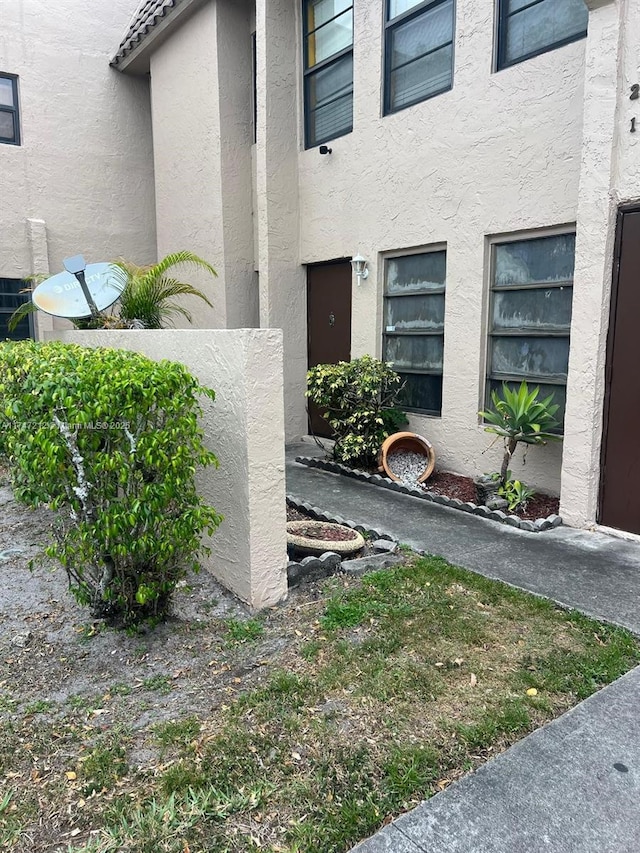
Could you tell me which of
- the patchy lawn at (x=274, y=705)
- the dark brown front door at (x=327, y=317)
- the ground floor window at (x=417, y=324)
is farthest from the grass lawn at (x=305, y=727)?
the dark brown front door at (x=327, y=317)

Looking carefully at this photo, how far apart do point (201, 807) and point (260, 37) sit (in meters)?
9.02

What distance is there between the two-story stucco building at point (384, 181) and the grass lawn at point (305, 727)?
219 centimetres

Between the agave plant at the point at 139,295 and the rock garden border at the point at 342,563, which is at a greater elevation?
the agave plant at the point at 139,295

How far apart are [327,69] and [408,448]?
5246 mm

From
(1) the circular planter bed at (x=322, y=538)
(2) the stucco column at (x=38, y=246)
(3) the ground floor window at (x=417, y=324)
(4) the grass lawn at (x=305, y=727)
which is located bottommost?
(4) the grass lawn at (x=305, y=727)

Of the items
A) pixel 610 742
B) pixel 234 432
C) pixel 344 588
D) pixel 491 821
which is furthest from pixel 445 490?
pixel 491 821

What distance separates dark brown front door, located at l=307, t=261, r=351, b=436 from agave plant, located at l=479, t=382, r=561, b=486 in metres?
3.01

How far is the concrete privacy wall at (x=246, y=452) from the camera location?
3.59 metres

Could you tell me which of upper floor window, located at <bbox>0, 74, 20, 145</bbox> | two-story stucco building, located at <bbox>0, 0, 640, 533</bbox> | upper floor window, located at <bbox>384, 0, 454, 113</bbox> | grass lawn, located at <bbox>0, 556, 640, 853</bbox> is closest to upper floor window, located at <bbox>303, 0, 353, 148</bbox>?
two-story stucco building, located at <bbox>0, 0, 640, 533</bbox>

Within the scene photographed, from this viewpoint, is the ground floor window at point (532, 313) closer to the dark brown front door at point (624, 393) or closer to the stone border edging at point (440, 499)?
the dark brown front door at point (624, 393)

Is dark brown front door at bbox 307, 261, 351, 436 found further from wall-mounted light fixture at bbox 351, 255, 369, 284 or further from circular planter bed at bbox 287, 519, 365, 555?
circular planter bed at bbox 287, 519, 365, 555

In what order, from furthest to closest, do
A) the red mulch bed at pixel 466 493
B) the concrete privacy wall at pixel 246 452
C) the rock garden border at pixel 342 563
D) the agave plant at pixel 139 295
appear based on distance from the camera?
the agave plant at pixel 139 295, the red mulch bed at pixel 466 493, the rock garden border at pixel 342 563, the concrete privacy wall at pixel 246 452

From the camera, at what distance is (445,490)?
6395 millimetres

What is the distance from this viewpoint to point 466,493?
20.4ft
